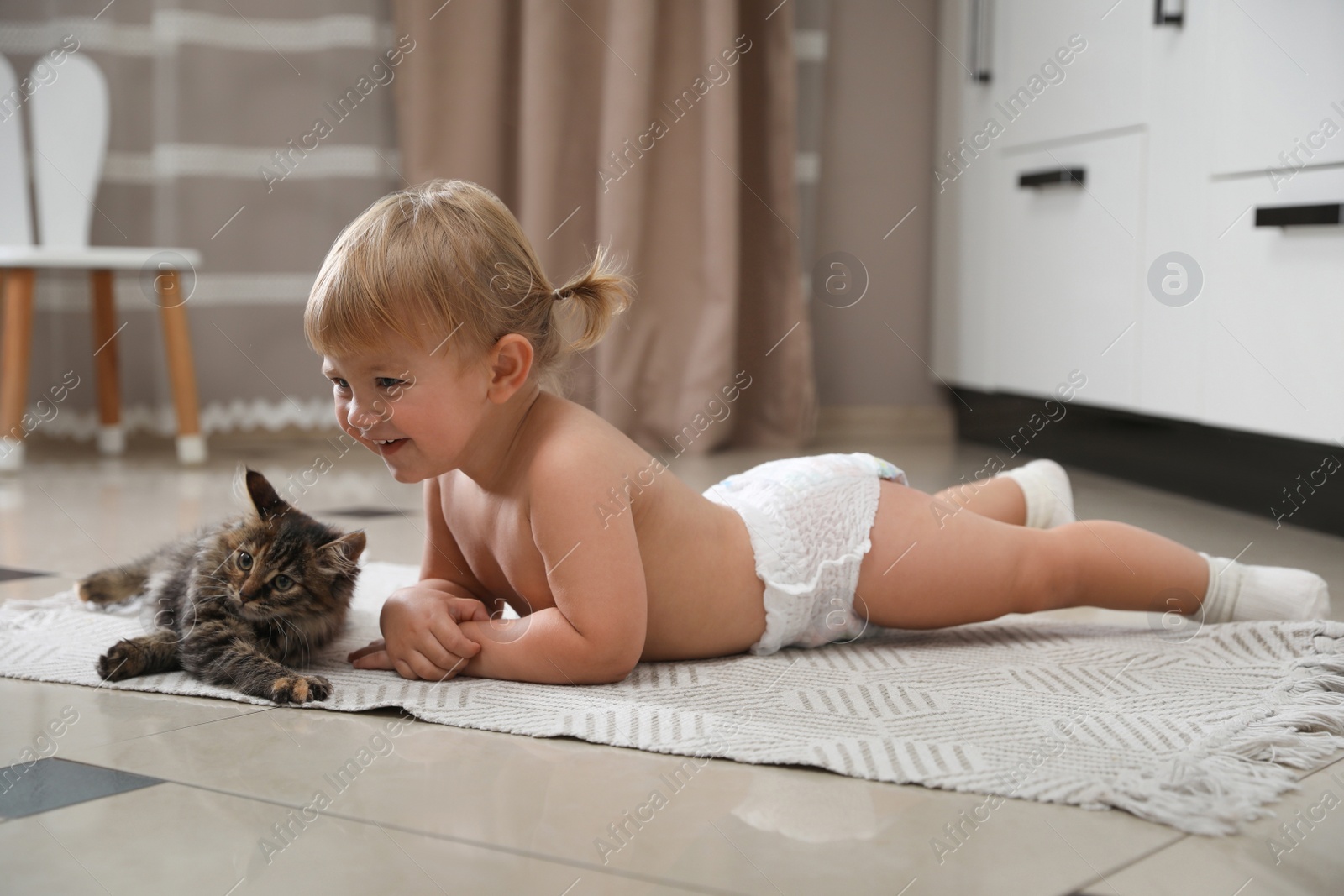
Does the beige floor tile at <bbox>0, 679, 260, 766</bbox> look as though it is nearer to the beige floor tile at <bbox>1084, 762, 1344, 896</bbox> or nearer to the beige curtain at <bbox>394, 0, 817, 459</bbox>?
the beige floor tile at <bbox>1084, 762, 1344, 896</bbox>

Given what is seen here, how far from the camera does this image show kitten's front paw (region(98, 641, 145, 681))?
96 cm

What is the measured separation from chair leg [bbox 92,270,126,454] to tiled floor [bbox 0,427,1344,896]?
1744 mm

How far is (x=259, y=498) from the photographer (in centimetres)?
102

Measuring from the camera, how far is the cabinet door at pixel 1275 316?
158 centimetres

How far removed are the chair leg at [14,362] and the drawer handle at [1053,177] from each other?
1998mm

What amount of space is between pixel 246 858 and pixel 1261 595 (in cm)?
95

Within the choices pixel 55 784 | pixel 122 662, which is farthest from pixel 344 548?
pixel 55 784

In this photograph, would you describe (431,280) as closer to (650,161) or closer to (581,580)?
(581,580)

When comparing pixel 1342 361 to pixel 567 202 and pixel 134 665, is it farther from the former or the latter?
pixel 567 202

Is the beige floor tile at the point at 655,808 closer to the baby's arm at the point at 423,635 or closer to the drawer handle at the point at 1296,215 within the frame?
the baby's arm at the point at 423,635

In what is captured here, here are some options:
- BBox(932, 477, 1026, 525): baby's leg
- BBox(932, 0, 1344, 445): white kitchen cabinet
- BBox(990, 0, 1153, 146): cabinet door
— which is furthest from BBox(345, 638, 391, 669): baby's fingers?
BBox(990, 0, 1153, 146): cabinet door

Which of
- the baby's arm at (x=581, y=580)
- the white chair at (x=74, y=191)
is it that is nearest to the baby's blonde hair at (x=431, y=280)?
the baby's arm at (x=581, y=580)

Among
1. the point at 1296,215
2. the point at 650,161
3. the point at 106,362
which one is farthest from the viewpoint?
the point at 650,161

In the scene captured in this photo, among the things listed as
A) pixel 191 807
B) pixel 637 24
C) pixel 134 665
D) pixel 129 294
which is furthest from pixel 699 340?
pixel 191 807
